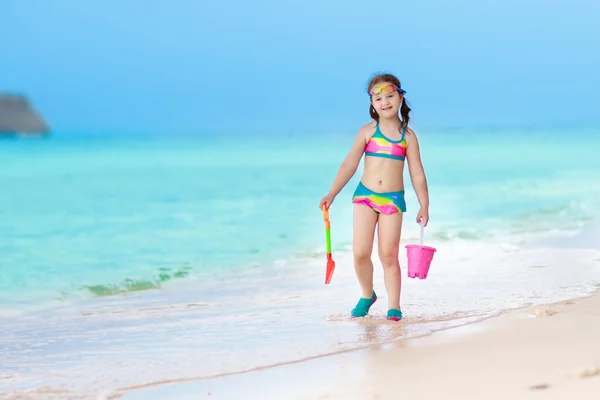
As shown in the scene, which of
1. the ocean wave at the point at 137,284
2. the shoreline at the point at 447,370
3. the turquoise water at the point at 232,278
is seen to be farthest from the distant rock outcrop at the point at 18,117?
the shoreline at the point at 447,370

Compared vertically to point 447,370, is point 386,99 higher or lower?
higher

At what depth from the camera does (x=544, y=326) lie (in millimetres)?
4348

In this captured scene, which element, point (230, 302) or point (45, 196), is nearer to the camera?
point (230, 302)

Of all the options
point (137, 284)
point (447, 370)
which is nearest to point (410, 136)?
point (447, 370)

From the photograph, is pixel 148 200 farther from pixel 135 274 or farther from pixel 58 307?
pixel 58 307

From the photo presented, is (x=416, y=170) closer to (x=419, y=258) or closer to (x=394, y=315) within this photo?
(x=419, y=258)

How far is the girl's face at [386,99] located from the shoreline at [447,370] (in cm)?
119

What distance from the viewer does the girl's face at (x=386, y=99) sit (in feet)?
16.1

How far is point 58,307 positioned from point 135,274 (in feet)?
5.25

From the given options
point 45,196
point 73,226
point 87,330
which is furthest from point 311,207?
point 87,330

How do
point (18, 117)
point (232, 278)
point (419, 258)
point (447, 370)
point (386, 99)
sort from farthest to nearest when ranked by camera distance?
point (18, 117)
point (232, 278)
point (386, 99)
point (419, 258)
point (447, 370)

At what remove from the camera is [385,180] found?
4.89 meters

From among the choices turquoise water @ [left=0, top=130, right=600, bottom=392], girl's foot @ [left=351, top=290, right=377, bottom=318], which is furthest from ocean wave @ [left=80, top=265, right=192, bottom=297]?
girl's foot @ [left=351, top=290, right=377, bottom=318]

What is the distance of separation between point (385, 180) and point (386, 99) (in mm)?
419
